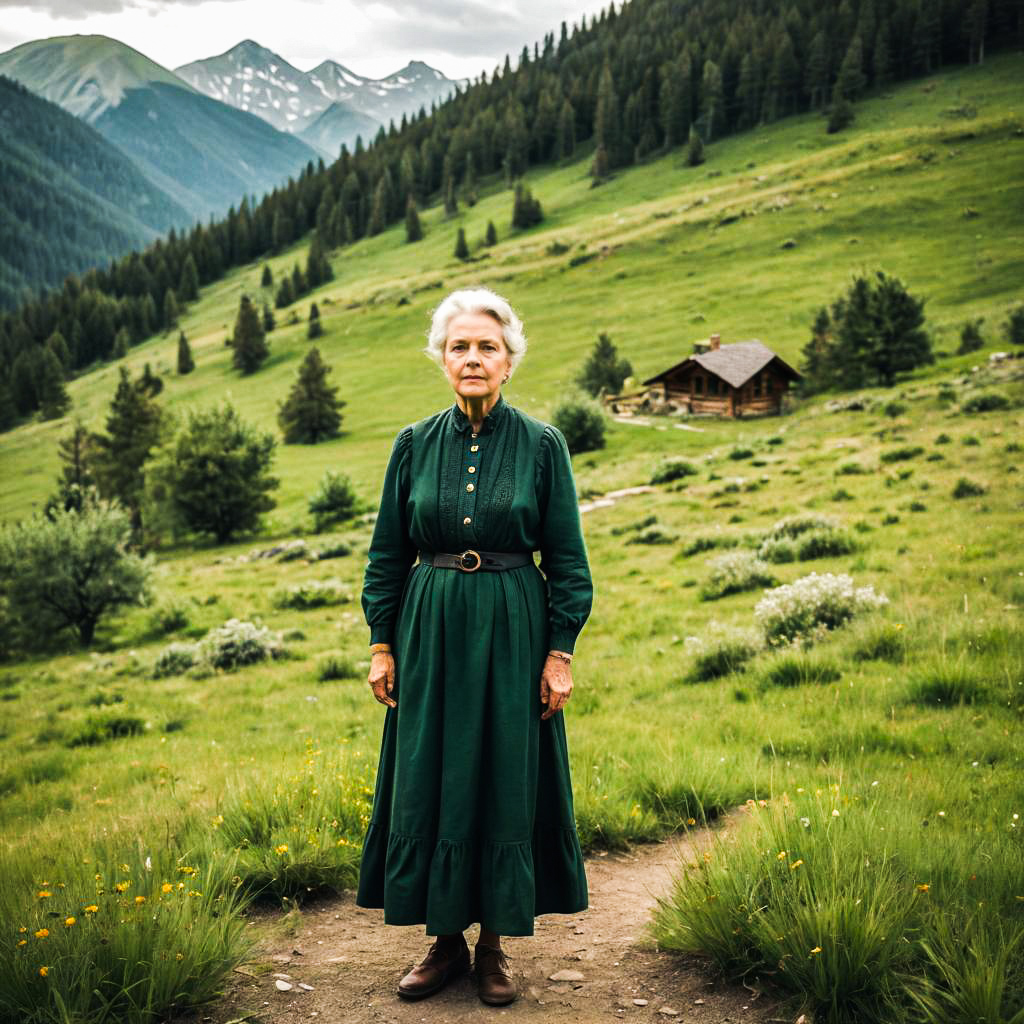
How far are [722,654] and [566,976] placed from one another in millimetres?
5827

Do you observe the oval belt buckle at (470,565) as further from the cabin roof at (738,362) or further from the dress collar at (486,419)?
the cabin roof at (738,362)

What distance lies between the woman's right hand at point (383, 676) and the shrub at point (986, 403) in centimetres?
2596

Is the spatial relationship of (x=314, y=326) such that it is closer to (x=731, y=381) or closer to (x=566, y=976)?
(x=731, y=381)

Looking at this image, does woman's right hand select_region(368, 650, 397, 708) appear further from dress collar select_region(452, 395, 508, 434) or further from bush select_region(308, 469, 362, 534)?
bush select_region(308, 469, 362, 534)

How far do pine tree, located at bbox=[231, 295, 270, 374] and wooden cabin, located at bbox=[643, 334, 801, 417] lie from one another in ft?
178

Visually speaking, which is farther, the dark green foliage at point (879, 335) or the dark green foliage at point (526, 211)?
the dark green foliage at point (526, 211)

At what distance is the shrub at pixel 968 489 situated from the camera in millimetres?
15645

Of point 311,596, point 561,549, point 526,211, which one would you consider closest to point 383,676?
point 561,549

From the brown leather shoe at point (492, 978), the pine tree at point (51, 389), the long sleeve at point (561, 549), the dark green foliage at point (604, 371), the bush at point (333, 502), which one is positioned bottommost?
the bush at point (333, 502)

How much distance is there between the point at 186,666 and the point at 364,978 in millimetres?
13582

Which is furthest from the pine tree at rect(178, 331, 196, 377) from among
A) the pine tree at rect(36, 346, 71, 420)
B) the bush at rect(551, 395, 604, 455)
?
the bush at rect(551, 395, 604, 455)

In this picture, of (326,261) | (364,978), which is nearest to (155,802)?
(364,978)

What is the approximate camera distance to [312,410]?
207ft

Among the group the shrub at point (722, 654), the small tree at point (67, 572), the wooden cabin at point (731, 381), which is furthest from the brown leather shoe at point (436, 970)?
the wooden cabin at point (731, 381)
